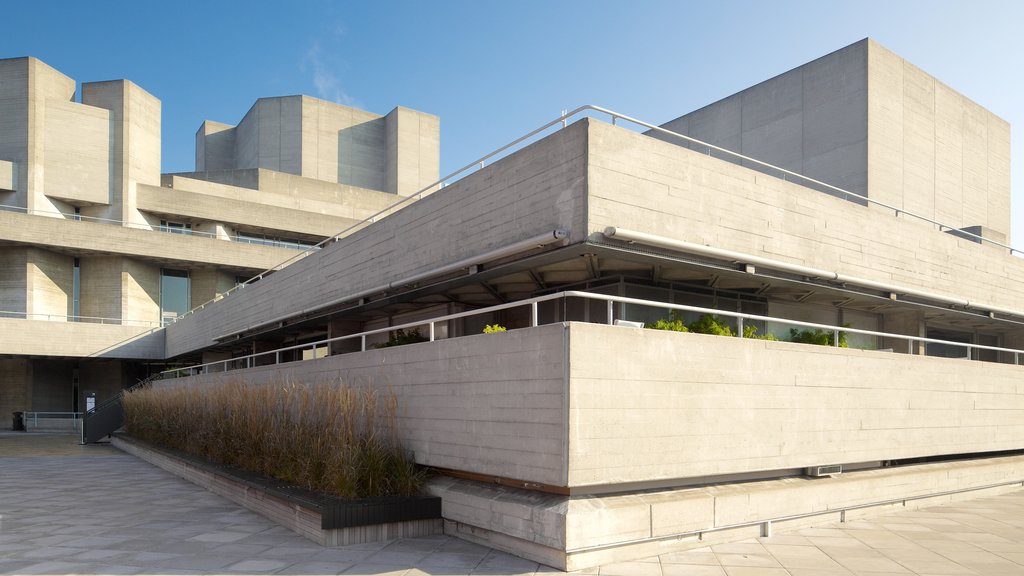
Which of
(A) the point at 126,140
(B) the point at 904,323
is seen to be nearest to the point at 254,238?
(A) the point at 126,140

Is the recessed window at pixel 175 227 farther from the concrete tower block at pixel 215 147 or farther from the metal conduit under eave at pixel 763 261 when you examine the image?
the metal conduit under eave at pixel 763 261

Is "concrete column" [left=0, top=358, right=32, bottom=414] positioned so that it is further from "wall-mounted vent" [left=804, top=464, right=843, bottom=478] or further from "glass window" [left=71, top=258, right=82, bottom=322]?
"wall-mounted vent" [left=804, top=464, right=843, bottom=478]

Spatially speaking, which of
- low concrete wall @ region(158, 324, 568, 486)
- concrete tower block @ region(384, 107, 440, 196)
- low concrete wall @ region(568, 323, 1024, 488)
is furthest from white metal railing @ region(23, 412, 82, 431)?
low concrete wall @ region(568, 323, 1024, 488)

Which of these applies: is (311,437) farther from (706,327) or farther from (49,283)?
(49,283)

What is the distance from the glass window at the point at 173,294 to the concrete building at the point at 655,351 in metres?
21.5

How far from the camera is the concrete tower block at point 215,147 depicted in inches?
2202

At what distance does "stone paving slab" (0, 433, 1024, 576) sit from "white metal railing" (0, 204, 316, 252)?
23.5 meters

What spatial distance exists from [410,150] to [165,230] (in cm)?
2021

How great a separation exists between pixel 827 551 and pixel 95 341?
34975 millimetres

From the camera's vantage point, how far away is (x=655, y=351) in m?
8.76

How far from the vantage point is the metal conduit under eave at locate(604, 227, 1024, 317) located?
34.6 ft

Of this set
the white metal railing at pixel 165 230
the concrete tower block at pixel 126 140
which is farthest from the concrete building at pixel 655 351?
the concrete tower block at pixel 126 140

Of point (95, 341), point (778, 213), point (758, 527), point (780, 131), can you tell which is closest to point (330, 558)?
point (758, 527)

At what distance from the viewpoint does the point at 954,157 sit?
25.8 metres
